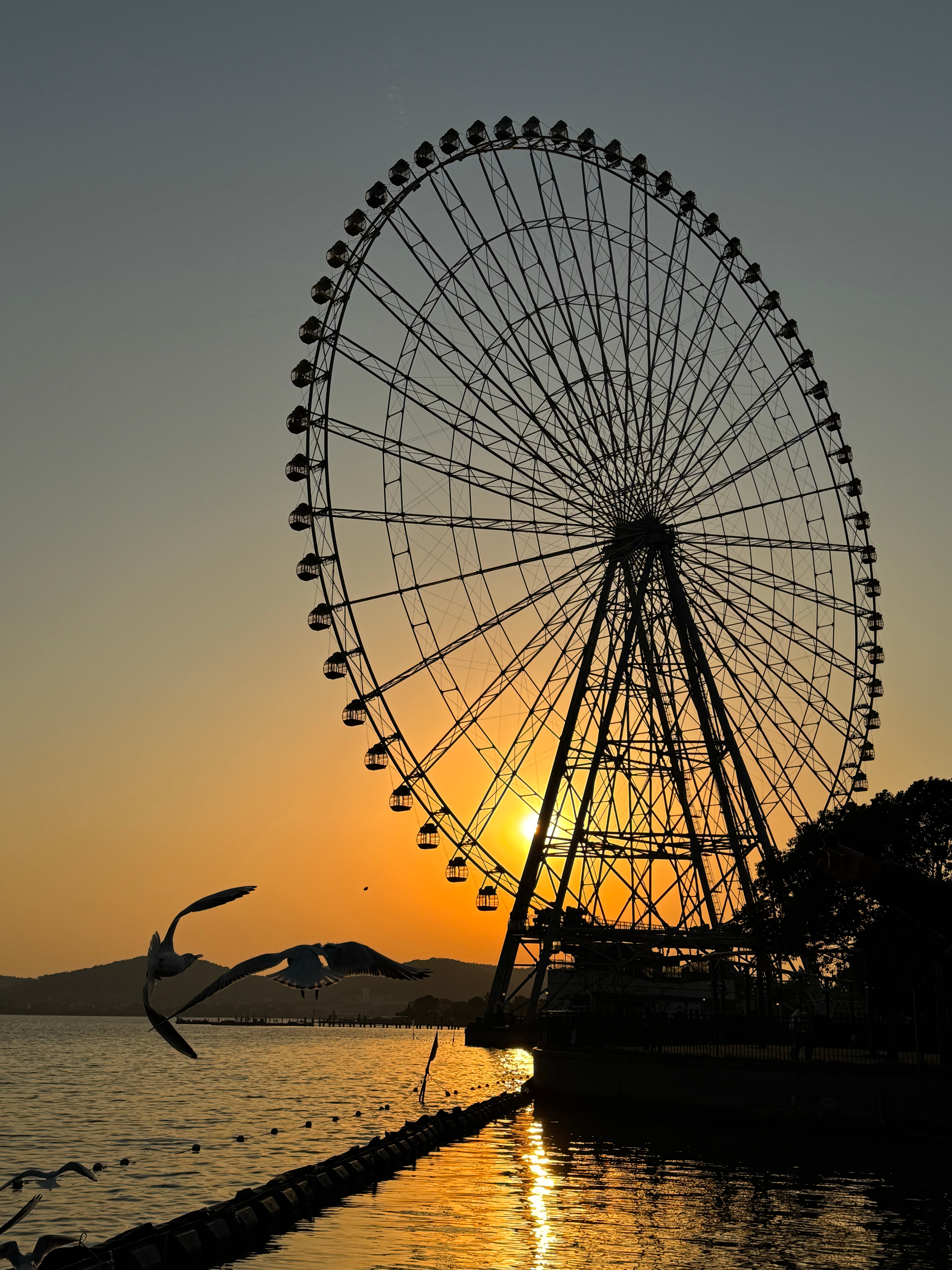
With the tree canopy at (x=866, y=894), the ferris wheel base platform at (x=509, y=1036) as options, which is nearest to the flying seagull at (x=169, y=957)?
the tree canopy at (x=866, y=894)

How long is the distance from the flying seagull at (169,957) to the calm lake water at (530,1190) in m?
5.39

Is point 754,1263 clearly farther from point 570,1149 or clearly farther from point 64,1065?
point 64,1065

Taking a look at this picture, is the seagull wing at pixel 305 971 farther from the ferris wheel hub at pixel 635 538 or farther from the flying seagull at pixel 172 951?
the ferris wheel hub at pixel 635 538

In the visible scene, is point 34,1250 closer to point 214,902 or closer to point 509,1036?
point 214,902

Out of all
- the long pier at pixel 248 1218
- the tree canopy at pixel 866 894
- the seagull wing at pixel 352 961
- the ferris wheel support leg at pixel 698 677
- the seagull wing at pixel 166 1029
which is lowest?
the long pier at pixel 248 1218

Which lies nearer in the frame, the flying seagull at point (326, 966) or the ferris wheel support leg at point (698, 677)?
the flying seagull at point (326, 966)

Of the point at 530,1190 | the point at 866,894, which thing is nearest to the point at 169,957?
the point at 530,1190

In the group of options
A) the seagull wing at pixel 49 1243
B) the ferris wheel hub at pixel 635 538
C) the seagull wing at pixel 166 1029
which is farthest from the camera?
the ferris wheel hub at pixel 635 538

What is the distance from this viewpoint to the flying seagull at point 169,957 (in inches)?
810

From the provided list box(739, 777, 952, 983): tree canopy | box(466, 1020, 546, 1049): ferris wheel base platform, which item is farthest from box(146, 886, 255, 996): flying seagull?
box(466, 1020, 546, 1049): ferris wheel base platform

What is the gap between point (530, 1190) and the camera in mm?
31812

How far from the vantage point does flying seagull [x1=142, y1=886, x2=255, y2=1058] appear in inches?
810

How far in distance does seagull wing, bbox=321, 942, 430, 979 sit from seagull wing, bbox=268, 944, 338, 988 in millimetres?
126

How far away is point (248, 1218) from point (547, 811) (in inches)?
1339
